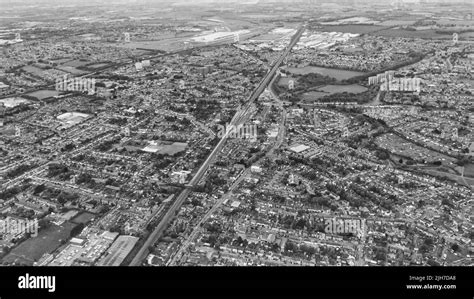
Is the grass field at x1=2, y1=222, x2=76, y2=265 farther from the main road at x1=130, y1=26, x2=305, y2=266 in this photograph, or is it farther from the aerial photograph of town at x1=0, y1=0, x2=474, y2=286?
the main road at x1=130, y1=26, x2=305, y2=266

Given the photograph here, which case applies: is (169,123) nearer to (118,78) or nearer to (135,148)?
(135,148)

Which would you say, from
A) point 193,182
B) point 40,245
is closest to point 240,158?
point 193,182

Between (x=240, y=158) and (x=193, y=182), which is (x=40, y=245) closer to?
(x=193, y=182)

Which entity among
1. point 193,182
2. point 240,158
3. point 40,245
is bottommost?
point 40,245

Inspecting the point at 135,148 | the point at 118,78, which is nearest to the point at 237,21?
the point at 118,78

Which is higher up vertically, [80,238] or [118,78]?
[118,78]

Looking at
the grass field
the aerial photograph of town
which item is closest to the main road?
the aerial photograph of town
